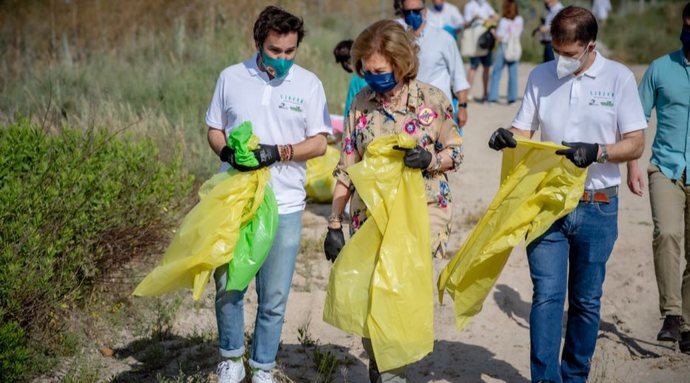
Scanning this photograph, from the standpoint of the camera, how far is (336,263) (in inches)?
169

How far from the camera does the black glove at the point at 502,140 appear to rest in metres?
4.33

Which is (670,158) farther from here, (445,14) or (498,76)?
(498,76)

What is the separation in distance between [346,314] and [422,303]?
0.37 meters

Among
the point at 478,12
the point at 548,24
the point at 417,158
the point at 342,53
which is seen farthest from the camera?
the point at 478,12

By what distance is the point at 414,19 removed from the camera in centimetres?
732

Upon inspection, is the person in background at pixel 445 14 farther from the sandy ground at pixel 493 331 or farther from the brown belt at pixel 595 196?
the brown belt at pixel 595 196

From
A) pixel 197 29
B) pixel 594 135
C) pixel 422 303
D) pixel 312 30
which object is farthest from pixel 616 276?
pixel 312 30

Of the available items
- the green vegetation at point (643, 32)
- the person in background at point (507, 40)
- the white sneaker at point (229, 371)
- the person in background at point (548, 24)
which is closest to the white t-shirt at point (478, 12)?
the person in background at point (507, 40)

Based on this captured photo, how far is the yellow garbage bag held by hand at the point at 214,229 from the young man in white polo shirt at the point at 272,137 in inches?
3.8

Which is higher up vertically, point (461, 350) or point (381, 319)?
point (381, 319)

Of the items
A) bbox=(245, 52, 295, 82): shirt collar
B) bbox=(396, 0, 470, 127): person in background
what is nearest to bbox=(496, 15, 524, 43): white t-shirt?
bbox=(396, 0, 470, 127): person in background

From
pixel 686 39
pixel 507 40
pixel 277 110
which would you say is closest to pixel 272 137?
pixel 277 110

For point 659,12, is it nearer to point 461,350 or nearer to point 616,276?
point 616,276

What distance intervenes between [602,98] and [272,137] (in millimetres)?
1647
